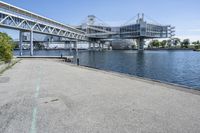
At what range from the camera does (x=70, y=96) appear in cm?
1006

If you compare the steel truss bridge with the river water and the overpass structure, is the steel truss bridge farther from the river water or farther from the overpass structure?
the river water

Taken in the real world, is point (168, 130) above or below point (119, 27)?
below

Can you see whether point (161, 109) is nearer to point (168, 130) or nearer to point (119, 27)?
point (168, 130)

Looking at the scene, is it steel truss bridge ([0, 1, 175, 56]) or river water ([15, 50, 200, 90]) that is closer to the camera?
river water ([15, 50, 200, 90])

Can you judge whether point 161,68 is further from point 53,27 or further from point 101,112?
point 53,27

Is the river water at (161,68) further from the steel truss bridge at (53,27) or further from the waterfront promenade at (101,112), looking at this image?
the steel truss bridge at (53,27)

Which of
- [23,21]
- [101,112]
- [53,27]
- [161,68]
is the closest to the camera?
[101,112]

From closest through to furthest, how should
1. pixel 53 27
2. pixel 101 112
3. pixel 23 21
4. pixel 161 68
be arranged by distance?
pixel 101 112
pixel 161 68
pixel 23 21
pixel 53 27

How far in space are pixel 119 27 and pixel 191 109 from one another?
196714mm

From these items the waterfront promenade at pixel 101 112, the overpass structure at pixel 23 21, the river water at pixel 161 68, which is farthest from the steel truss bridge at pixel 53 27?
the waterfront promenade at pixel 101 112

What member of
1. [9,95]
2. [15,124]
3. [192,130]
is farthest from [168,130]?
[9,95]

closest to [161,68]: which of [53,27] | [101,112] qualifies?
[101,112]

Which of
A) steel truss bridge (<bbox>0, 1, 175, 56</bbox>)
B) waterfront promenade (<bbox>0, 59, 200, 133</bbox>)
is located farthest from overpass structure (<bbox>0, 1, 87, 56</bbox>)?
waterfront promenade (<bbox>0, 59, 200, 133</bbox>)

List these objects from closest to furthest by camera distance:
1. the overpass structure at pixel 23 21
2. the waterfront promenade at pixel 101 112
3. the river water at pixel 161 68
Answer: the waterfront promenade at pixel 101 112, the river water at pixel 161 68, the overpass structure at pixel 23 21
